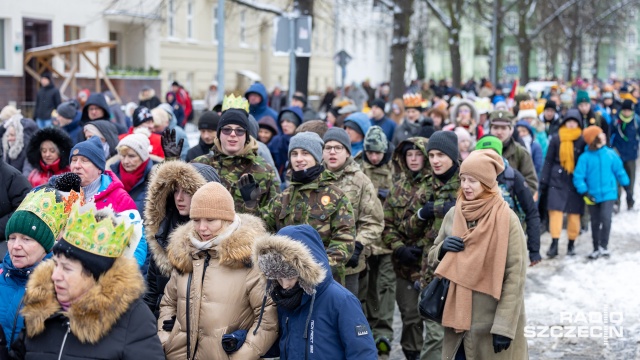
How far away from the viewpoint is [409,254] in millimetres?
7578

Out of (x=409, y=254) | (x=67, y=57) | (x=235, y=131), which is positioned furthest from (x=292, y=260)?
(x=67, y=57)

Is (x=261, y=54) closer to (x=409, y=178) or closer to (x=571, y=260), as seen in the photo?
(x=571, y=260)

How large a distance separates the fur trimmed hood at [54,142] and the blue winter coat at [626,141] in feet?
41.1

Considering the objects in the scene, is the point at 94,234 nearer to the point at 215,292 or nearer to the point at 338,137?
the point at 215,292

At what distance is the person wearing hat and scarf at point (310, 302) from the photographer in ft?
15.3

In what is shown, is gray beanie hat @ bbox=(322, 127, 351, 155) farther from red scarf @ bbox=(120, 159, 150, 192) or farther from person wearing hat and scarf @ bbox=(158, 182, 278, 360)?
person wearing hat and scarf @ bbox=(158, 182, 278, 360)

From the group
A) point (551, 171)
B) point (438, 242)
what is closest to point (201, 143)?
point (438, 242)

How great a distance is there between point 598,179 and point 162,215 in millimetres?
7937

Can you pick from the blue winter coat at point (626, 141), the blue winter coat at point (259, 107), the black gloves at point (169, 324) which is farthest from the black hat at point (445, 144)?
the blue winter coat at point (626, 141)

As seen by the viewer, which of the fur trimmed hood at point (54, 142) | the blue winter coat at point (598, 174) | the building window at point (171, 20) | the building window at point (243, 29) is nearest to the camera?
the fur trimmed hood at point (54, 142)

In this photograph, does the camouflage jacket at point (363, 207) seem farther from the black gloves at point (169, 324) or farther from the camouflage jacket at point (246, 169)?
the black gloves at point (169, 324)

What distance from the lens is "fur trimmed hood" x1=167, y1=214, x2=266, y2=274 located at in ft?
16.2

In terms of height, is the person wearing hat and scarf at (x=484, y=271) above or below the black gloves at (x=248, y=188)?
below

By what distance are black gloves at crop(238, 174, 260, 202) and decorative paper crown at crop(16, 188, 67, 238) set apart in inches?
88.1
